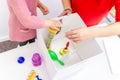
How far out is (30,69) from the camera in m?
0.71

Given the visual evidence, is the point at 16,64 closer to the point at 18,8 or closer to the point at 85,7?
the point at 18,8

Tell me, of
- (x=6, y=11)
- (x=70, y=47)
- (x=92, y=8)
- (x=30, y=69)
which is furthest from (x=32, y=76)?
(x=6, y=11)

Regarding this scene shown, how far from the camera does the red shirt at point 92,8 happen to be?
839 millimetres

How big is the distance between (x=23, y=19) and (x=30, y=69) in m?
0.19

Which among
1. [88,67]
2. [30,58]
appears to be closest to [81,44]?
[88,67]

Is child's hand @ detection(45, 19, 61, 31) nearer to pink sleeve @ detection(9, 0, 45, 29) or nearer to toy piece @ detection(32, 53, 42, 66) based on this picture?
pink sleeve @ detection(9, 0, 45, 29)

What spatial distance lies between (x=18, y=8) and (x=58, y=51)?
0.23 meters

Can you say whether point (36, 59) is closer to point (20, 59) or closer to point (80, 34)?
point (20, 59)

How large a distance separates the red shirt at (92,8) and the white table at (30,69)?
0.75 ft

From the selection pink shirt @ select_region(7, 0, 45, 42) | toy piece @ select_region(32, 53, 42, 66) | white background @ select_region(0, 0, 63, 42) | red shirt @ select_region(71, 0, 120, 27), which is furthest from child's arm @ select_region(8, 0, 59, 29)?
white background @ select_region(0, 0, 63, 42)

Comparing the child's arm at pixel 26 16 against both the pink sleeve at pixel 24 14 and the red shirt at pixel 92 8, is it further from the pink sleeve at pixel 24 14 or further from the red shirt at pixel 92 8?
the red shirt at pixel 92 8

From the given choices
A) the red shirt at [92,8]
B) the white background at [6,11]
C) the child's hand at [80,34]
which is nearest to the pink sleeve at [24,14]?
the child's hand at [80,34]

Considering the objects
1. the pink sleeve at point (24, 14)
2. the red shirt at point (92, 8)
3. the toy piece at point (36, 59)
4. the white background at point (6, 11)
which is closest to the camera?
the pink sleeve at point (24, 14)

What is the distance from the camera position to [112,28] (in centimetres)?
67
